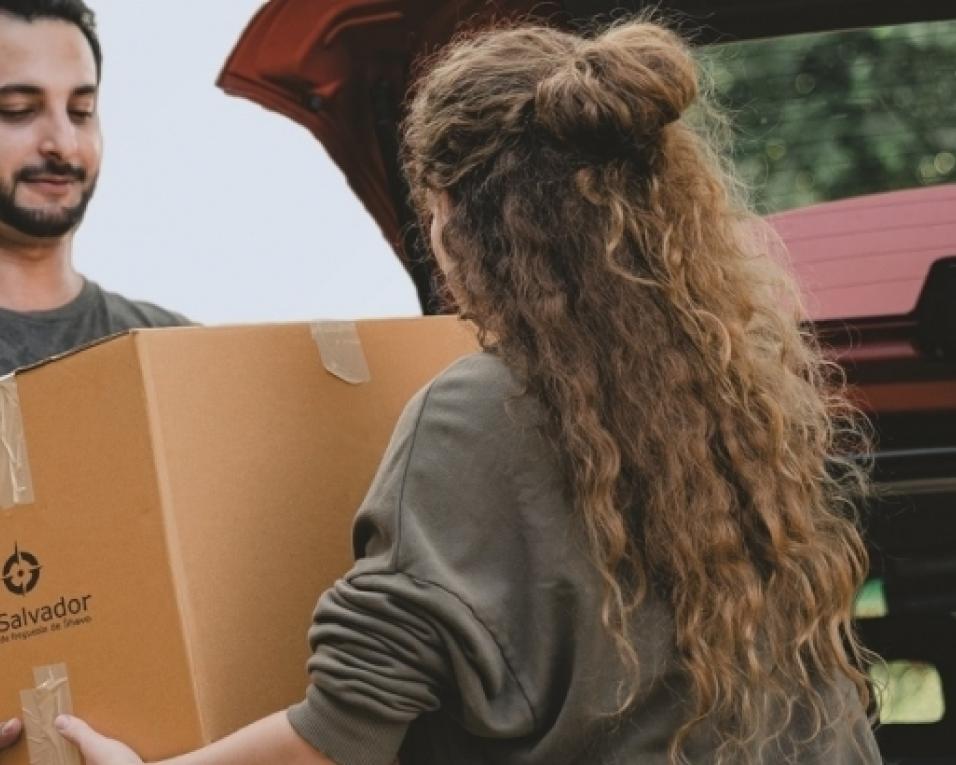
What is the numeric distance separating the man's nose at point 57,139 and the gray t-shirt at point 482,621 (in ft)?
3.62

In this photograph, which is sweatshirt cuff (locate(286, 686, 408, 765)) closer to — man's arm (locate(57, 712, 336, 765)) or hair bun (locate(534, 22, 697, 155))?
man's arm (locate(57, 712, 336, 765))

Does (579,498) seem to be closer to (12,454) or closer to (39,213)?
(12,454)

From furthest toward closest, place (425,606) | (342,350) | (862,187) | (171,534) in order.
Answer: (862,187) → (342,350) → (171,534) → (425,606)

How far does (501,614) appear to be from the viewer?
142 centimetres

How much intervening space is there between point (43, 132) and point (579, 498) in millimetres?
1271

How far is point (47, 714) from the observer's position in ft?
5.36

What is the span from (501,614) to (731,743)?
0.25 m

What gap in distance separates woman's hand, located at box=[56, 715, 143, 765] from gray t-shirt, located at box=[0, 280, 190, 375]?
0.75 m

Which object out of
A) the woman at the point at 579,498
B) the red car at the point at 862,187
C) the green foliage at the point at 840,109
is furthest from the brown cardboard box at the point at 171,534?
the green foliage at the point at 840,109

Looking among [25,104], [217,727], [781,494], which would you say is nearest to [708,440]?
[781,494]

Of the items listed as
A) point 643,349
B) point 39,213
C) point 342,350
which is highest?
point 39,213

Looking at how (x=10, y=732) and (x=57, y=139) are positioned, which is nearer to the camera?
(x=10, y=732)

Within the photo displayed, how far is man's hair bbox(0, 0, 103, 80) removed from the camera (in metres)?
2.39

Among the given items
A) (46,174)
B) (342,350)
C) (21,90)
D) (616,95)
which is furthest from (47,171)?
(616,95)
